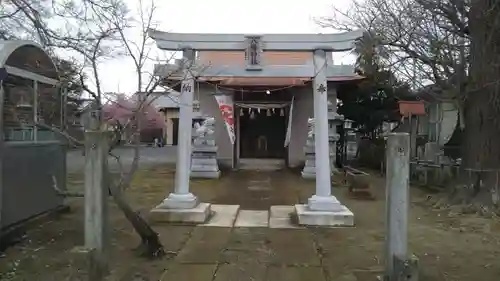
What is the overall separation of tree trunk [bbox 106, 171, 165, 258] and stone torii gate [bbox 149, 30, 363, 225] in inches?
95.4

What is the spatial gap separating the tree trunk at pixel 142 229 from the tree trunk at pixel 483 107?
7.10 meters

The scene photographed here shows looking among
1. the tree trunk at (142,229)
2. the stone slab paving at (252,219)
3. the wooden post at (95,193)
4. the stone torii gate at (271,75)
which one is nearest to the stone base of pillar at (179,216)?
the stone torii gate at (271,75)

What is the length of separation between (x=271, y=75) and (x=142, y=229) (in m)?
4.22

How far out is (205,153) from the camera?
17.7 m

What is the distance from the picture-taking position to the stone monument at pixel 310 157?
680 inches

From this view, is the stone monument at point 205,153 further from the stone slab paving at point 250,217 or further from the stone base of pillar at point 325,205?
the stone base of pillar at point 325,205

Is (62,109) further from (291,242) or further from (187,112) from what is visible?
(291,242)

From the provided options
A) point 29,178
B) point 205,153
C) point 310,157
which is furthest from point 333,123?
point 29,178

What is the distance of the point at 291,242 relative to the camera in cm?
793

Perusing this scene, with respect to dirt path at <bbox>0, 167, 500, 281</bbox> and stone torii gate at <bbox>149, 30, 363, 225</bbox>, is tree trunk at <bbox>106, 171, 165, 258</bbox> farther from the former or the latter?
stone torii gate at <bbox>149, 30, 363, 225</bbox>

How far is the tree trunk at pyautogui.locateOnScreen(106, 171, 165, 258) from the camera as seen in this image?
647 centimetres

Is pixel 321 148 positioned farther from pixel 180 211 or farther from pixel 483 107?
pixel 483 107

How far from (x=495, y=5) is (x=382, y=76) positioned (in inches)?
341

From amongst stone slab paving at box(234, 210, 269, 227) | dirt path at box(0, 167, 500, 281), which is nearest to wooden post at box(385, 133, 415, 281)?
dirt path at box(0, 167, 500, 281)
